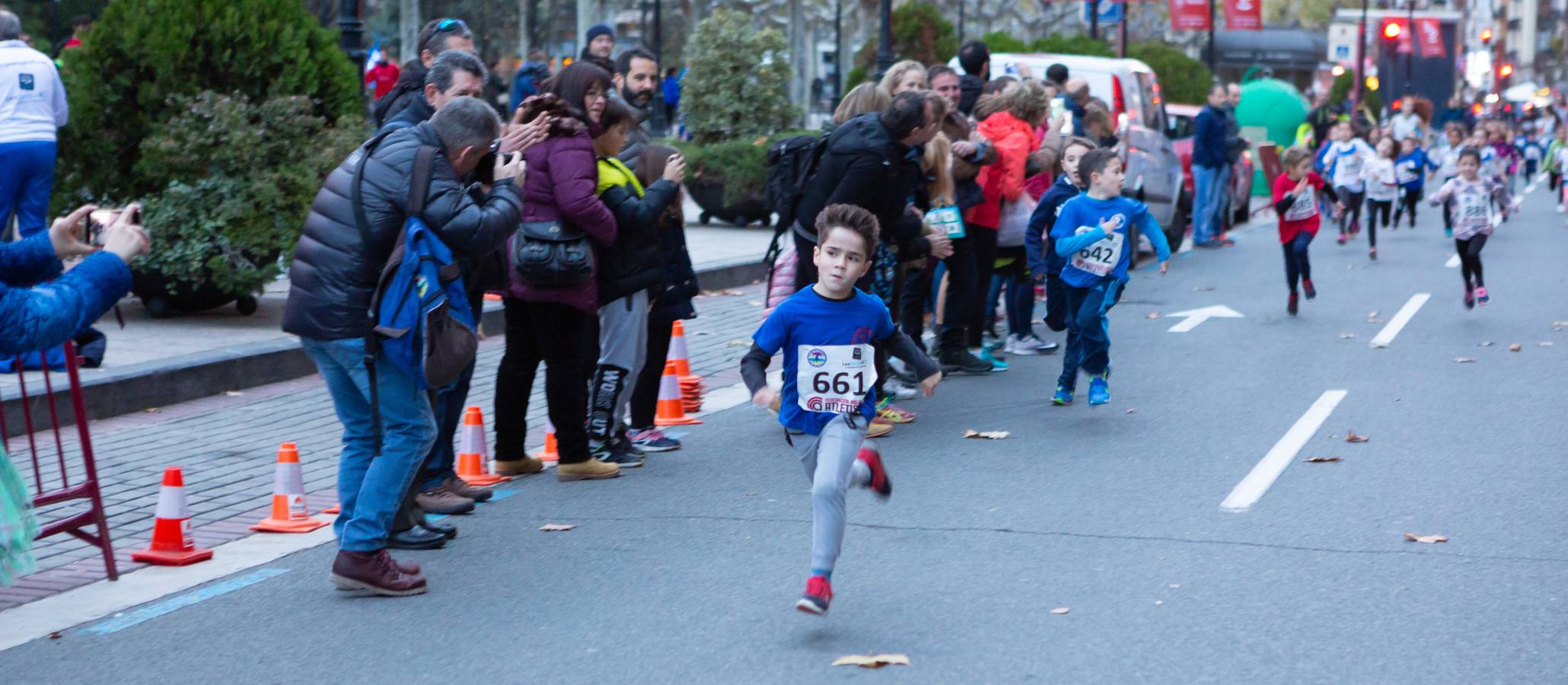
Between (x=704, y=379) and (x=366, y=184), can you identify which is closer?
(x=366, y=184)

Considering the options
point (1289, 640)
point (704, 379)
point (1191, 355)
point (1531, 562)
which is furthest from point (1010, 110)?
point (1289, 640)

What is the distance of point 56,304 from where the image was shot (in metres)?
4.83

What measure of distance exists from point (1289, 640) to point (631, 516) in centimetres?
277

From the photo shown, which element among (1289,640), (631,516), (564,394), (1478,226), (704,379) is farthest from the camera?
(1478,226)

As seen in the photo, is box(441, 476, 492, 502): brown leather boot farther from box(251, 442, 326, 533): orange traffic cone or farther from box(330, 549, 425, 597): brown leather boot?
box(330, 549, 425, 597): brown leather boot

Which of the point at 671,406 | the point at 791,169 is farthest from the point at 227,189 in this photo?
the point at 791,169

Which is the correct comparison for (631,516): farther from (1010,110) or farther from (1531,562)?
(1010,110)

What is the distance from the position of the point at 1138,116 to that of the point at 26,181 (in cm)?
1138

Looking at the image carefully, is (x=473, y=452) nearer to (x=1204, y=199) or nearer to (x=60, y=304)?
(x=60, y=304)

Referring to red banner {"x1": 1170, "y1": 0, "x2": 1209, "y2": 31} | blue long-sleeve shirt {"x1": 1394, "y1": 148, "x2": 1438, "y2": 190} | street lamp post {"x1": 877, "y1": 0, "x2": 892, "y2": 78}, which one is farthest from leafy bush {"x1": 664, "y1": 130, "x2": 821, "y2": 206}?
red banner {"x1": 1170, "y1": 0, "x2": 1209, "y2": 31}

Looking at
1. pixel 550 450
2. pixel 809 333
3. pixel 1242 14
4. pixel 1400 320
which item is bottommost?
pixel 1400 320

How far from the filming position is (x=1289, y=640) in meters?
5.12

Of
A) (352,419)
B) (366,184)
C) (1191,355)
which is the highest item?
(366,184)

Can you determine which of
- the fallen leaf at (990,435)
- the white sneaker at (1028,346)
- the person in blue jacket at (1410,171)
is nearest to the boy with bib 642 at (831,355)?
the fallen leaf at (990,435)
